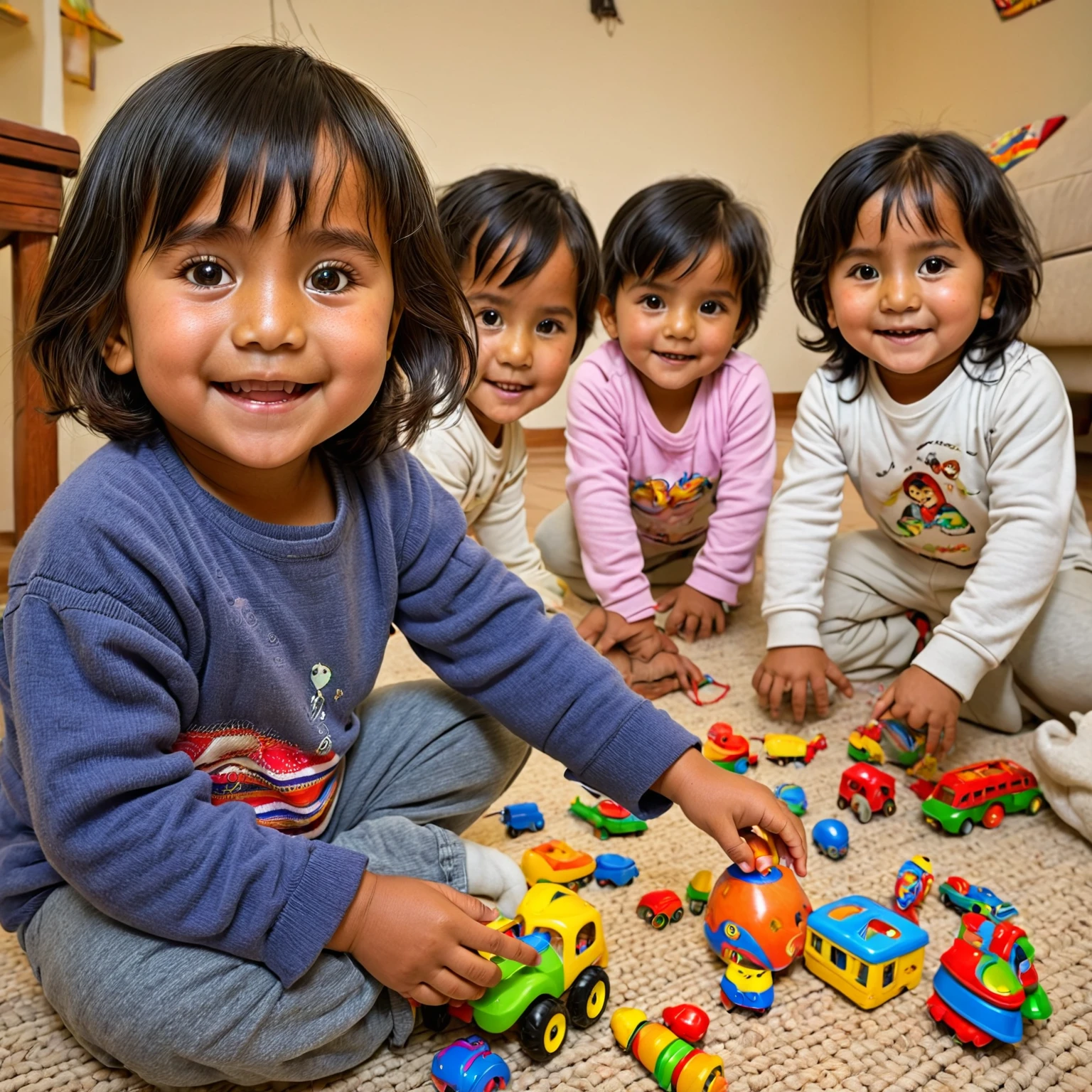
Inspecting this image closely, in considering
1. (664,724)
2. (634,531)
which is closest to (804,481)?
(634,531)

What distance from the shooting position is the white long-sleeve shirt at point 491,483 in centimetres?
129

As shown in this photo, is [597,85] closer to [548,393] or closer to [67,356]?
[548,393]

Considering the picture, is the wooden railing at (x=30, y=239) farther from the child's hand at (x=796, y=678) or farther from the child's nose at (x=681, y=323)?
the child's hand at (x=796, y=678)

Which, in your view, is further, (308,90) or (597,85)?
(597,85)

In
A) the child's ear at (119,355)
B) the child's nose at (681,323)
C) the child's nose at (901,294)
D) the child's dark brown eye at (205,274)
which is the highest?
A: the child's nose at (901,294)

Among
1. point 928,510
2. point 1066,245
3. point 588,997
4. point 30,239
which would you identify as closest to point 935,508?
point 928,510

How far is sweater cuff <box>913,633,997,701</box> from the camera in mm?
940

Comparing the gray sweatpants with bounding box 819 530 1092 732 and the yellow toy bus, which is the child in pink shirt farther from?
the yellow toy bus

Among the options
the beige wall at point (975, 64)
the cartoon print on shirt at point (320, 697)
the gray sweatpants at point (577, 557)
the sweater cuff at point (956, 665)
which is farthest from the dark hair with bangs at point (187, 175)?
the beige wall at point (975, 64)

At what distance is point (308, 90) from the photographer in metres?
0.57

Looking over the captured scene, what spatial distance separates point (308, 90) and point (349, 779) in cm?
46

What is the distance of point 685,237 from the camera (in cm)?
127

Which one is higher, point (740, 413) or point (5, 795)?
point (740, 413)

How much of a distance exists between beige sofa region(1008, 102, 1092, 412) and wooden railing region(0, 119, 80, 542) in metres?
1.75
